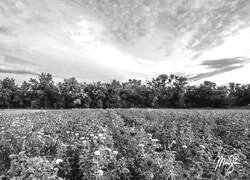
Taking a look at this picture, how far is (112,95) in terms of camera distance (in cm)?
4534

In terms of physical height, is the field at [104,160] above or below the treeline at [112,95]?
below

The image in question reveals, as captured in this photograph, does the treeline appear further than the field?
Yes

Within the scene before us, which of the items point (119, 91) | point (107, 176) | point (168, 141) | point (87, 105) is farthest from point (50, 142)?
point (119, 91)

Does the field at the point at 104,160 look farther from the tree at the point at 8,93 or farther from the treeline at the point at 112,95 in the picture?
the tree at the point at 8,93

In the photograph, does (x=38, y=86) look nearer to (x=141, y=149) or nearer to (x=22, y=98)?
(x=22, y=98)

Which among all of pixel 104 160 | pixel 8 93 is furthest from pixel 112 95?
pixel 104 160

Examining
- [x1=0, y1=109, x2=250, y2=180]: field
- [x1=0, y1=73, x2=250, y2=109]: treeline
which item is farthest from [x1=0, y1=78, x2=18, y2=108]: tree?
[x1=0, y1=109, x2=250, y2=180]: field

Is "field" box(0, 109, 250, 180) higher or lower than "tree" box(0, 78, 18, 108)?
lower

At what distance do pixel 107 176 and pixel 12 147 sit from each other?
7.83 feet

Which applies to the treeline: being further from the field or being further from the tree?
the field

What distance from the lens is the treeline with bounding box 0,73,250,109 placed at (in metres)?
43.6

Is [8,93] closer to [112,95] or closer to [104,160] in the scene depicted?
[112,95]

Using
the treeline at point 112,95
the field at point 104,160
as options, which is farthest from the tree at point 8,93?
the field at point 104,160

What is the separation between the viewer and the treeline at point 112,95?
43625mm
